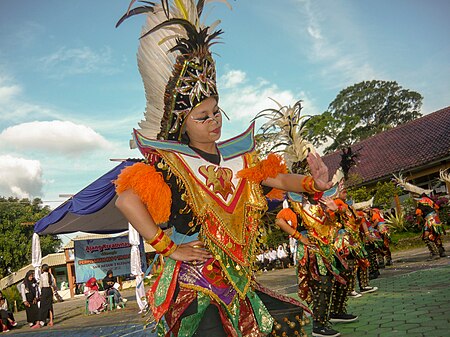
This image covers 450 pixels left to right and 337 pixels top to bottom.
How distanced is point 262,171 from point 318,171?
0.50 m

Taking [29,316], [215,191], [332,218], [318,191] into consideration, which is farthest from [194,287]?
[29,316]

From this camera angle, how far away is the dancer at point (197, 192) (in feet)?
8.71

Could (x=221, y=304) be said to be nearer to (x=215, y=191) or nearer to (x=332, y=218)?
(x=215, y=191)

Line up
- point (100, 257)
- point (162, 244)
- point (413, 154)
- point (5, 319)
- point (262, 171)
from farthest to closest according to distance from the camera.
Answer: point (413, 154) < point (100, 257) < point (5, 319) < point (262, 171) < point (162, 244)

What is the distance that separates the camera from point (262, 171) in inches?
122

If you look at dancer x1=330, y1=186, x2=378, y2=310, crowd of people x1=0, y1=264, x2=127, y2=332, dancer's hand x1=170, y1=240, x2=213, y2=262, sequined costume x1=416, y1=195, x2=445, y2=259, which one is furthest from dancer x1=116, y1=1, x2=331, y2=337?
crowd of people x1=0, y1=264, x2=127, y2=332

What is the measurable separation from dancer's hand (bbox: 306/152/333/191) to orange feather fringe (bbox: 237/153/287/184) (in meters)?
0.40

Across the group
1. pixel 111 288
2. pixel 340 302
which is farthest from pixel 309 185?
pixel 111 288

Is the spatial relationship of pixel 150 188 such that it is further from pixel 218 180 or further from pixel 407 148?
pixel 407 148

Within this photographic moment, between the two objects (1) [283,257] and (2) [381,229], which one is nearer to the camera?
(2) [381,229]

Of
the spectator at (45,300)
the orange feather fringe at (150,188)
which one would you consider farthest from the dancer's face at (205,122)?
the spectator at (45,300)

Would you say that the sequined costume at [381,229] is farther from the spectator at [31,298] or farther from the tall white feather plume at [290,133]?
the spectator at [31,298]

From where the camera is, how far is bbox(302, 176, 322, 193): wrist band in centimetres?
284

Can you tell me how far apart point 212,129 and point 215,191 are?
0.43m
